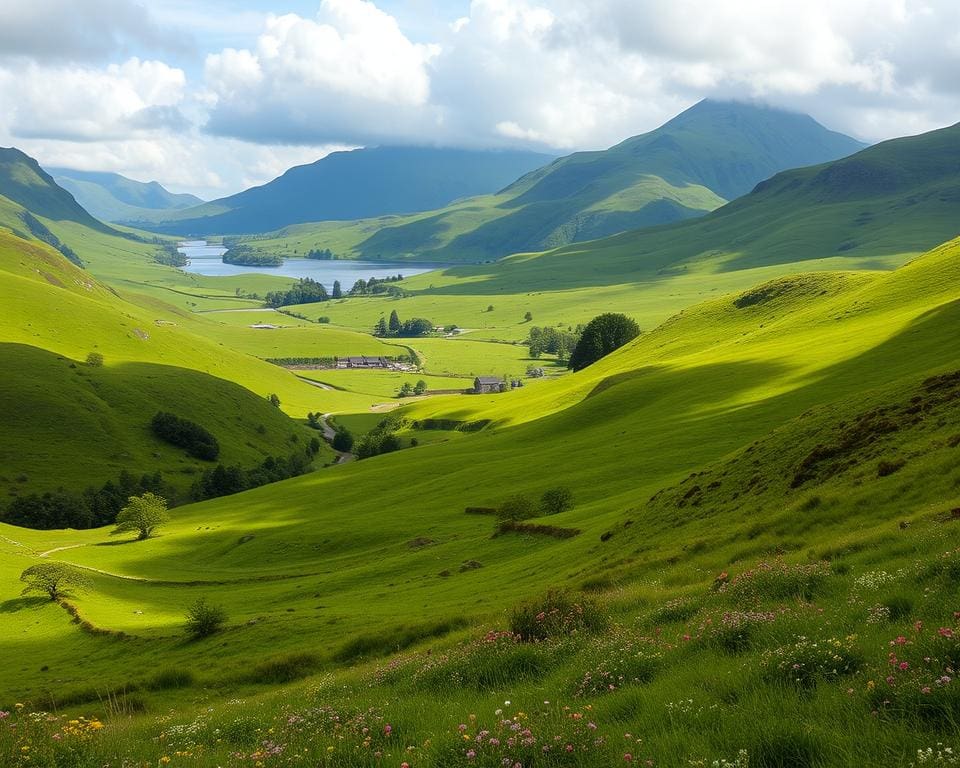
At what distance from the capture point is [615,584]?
29188 millimetres

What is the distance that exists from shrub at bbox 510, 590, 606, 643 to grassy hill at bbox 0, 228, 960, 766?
0.13 meters

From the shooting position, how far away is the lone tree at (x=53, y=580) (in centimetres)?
6900

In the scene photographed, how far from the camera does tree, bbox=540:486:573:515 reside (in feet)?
205

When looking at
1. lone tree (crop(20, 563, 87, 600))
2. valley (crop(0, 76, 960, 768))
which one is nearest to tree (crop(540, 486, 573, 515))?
valley (crop(0, 76, 960, 768))

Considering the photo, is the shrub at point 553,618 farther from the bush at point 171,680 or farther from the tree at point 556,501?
the tree at point 556,501

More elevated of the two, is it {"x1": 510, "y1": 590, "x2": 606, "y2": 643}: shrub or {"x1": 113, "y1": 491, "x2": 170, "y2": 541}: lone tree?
{"x1": 510, "y1": 590, "x2": 606, "y2": 643}: shrub

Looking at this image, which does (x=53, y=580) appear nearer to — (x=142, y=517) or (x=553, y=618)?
(x=142, y=517)

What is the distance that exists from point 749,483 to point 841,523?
1360 centimetres

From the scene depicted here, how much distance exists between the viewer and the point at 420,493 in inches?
3376

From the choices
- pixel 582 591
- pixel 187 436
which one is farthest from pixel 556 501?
pixel 187 436

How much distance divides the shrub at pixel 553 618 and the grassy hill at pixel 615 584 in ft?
0.44

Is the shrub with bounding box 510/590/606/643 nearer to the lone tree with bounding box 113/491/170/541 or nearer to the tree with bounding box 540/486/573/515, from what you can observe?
the tree with bounding box 540/486/573/515

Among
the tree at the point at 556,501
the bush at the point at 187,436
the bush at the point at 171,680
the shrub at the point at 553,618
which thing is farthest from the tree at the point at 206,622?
the bush at the point at 187,436

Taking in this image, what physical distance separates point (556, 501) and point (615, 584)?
33796mm
